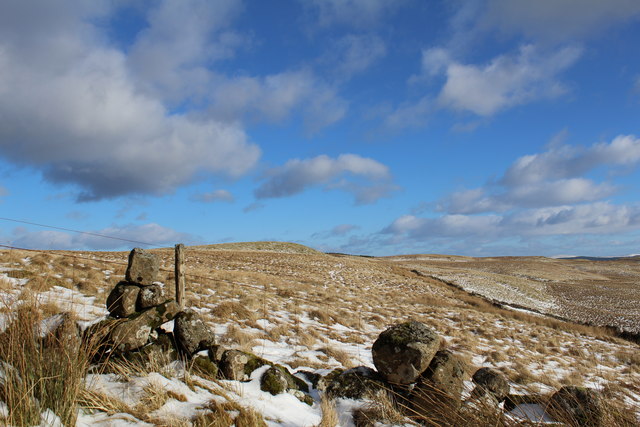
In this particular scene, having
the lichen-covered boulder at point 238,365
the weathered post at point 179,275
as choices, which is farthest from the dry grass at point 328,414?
the weathered post at point 179,275

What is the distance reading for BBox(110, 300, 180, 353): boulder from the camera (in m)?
6.57

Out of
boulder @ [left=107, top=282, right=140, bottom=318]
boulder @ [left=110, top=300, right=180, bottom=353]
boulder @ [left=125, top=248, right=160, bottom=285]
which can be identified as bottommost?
boulder @ [left=110, top=300, right=180, bottom=353]

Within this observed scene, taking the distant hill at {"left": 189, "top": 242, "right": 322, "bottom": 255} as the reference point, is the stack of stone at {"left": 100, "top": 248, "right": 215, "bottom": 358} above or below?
below

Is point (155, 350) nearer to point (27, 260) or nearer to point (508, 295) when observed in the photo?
point (27, 260)

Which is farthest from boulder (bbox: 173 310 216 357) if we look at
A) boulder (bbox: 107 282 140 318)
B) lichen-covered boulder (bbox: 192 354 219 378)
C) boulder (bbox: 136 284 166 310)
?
boulder (bbox: 107 282 140 318)

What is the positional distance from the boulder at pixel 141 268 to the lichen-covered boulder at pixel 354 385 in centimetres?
465

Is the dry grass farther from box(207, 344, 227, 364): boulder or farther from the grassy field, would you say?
box(207, 344, 227, 364): boulder

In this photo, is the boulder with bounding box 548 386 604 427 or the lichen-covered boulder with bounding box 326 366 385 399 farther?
the lichen-covered boulder with bounding box 326 366 385 399

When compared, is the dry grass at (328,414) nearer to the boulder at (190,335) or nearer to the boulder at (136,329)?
the boulder at (190,335)

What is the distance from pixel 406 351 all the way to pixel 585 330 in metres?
22.2

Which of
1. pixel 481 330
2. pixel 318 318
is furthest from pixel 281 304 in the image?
pixel 481 330

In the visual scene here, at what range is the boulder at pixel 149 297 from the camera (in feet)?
25.9

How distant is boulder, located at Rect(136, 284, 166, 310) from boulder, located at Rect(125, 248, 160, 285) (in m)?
0.36

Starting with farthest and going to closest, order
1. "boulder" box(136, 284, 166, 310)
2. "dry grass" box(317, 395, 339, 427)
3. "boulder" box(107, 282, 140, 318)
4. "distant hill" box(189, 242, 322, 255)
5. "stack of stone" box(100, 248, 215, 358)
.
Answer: "distant hill" box(189, 242, 322, 255)
"boulder" box(136, 284, 166, 310)
"boulder" box(107, 282, 140, 318)
"stack of stone" box(100, 248, 215, 358)
"dry grass" box(317, 395, 339, 427)
